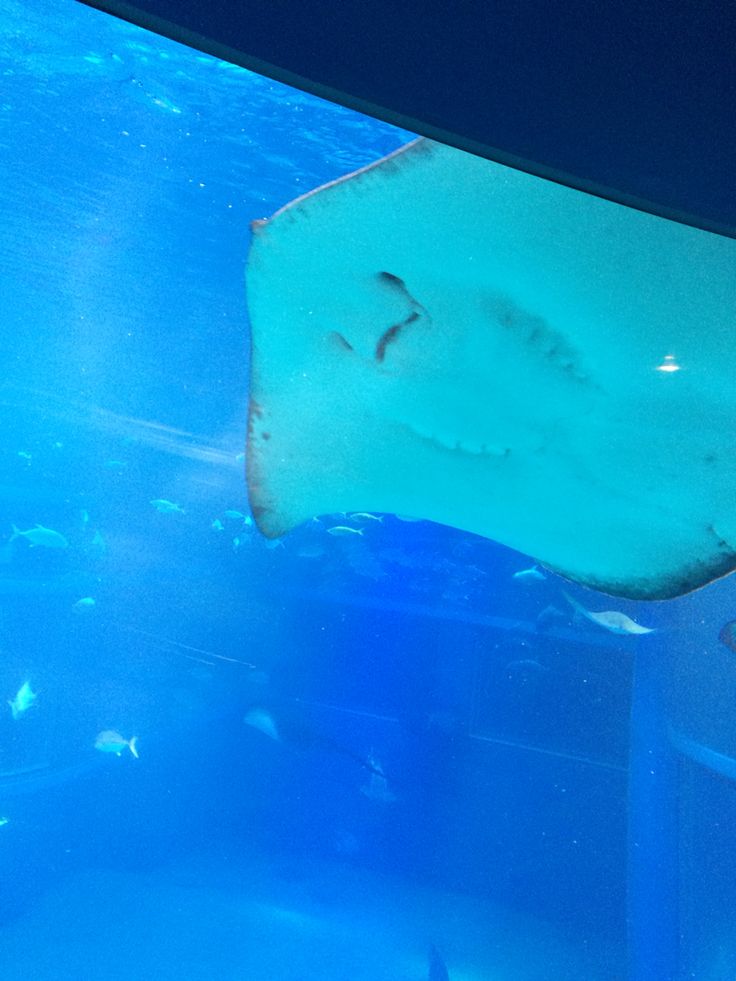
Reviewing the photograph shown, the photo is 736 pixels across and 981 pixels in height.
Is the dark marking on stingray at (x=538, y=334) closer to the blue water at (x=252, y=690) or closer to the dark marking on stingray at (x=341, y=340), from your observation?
the dark marking on stingray at (x=341, y=340)

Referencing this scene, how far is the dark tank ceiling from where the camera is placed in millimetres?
548

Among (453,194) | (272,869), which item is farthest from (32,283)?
(453,194)

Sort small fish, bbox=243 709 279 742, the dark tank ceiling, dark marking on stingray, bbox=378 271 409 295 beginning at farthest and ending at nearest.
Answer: small fish, bbox=243 709 279 742
dark marking on stingray, bbox=378 271 409 295
the dark tank ceiling

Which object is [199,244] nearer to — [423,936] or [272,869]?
[272,869]

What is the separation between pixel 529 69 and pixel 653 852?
5080 mm

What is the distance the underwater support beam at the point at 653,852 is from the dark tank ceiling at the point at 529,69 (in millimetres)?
4732

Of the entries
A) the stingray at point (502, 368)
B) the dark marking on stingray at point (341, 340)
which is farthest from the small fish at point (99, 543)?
the dark marking on stingray at point (341, 340)

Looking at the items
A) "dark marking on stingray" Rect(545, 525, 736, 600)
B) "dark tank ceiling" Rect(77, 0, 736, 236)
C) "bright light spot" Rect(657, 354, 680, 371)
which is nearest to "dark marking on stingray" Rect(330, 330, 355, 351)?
"bright light spot" Rect(657, 354, 680, 371)

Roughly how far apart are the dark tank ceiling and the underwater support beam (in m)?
4.73

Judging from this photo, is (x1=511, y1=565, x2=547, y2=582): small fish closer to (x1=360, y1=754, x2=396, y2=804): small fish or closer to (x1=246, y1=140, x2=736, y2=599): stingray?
(x1=360, y1=754, x2=396, y2=804): small fish

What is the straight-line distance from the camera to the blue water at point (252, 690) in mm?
4957

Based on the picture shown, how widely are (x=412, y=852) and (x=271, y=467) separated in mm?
7253

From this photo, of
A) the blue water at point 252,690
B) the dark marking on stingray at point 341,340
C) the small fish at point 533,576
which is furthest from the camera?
the small fish at point 533,576

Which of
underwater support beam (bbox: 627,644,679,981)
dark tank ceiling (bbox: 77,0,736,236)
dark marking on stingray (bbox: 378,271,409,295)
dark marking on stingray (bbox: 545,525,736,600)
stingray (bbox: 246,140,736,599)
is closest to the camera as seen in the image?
dark tank ceiling (bbox: 77,0,736,236)
